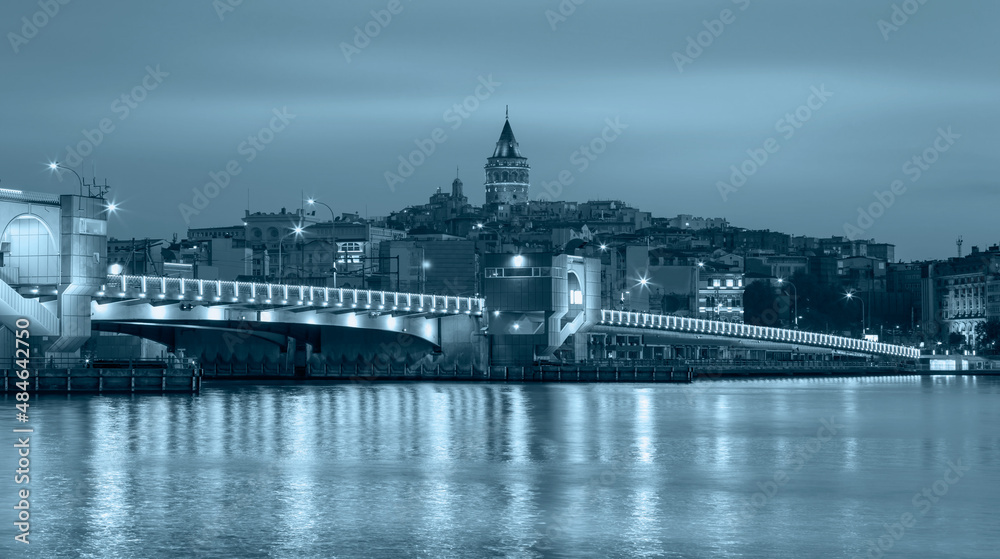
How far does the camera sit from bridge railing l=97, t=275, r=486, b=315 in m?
85.8

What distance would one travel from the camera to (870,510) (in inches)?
1179

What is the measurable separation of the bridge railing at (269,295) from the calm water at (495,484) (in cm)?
2015

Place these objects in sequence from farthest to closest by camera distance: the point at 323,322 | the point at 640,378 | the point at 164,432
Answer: the point at 640,378 → the point at 323,322 → the point at 164,432

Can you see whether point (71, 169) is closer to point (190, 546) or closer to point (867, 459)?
point (867, 459)

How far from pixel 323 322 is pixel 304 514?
78.0 meters

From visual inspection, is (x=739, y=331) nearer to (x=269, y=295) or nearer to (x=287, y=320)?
(x=287, y=320)

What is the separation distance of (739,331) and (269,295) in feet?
223

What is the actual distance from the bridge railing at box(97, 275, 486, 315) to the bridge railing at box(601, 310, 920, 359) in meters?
16.9

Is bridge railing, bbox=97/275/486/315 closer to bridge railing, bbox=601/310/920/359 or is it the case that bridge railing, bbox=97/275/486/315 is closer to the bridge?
the bridge

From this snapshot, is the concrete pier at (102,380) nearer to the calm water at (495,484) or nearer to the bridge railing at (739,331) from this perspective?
the calm water at (495,484)

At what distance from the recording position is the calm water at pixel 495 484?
25.5m

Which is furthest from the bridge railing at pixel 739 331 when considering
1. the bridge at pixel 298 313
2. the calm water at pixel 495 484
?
the calm water at pixel 495 484

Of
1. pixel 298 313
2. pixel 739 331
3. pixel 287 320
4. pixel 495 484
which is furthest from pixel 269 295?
pixel 739 331

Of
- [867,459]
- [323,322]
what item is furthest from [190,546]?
Result: [323,322]
